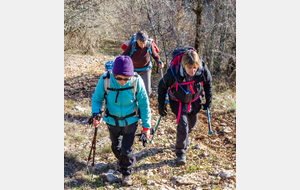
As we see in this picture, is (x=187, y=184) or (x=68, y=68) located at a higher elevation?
(x=68, y=68)

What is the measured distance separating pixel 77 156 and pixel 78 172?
1.94 ft

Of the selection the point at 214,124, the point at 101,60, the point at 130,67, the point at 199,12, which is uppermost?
the point at 199,12

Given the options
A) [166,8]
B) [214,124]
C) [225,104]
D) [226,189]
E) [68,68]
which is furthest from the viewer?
[68,68]

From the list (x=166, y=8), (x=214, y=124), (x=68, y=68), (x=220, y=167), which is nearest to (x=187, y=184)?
(x=220, y=167)

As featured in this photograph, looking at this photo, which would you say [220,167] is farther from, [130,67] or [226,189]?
[130,67]

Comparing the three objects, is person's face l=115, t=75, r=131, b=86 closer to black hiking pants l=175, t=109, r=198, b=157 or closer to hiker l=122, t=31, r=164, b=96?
black hiking pants l=175, t=109, r=198, b=157

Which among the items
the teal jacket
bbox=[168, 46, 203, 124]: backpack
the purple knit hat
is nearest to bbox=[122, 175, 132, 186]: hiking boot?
the teal jacket

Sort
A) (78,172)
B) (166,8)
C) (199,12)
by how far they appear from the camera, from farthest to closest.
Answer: (166,8), (199,12), (78,172)

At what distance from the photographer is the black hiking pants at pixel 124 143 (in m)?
3.47

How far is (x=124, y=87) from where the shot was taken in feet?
10.5

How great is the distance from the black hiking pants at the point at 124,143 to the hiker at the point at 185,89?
85 centimetres

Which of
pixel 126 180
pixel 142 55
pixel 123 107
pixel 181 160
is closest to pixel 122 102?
pixel 123 107

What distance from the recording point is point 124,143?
354 cm

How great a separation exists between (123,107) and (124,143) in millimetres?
566
